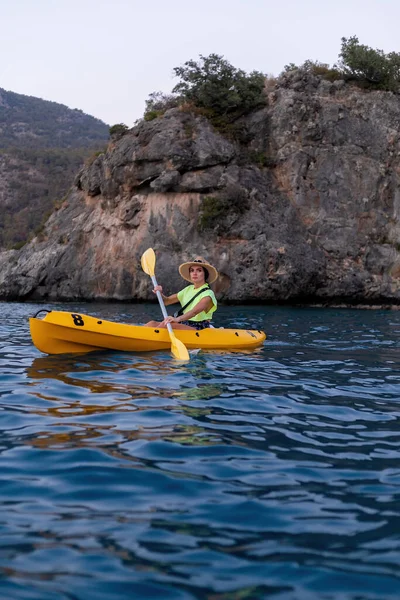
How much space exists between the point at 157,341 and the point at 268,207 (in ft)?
48.9

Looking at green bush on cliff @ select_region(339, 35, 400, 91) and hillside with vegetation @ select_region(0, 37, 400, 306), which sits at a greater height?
green bush on cliff @ select_region(339, 35, 400, 91)

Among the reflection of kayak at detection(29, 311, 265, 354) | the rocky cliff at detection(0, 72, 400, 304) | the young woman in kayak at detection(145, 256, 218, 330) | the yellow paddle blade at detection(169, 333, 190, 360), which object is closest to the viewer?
the yellow paddle blade at detection(169, 333, 190, 360)

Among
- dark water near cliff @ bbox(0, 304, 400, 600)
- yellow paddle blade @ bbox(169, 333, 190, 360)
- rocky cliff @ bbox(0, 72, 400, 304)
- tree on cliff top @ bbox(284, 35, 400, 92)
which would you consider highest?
tree on cliff top @ bbox(284, 35, 400, 92)

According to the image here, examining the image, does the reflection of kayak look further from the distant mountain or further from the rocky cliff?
the distant mountain

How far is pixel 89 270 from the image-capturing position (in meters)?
23.7

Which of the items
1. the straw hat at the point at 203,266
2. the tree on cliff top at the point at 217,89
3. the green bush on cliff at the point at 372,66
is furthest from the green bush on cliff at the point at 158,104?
the straw hat at the point at 203,266

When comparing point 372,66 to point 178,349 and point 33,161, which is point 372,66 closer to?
point 178,349

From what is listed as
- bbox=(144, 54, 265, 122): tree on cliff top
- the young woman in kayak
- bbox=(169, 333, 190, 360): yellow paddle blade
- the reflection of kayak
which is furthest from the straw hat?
bbox=(144, 54, 265, 122): tree on cliff top

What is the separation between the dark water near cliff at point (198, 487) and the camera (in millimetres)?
2369

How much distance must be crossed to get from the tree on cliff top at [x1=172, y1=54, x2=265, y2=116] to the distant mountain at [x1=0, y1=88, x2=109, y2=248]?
917cm

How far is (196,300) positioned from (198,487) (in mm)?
6012

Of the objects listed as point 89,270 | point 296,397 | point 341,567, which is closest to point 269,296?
point 89,270

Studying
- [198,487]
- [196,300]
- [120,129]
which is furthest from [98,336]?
[120,129]

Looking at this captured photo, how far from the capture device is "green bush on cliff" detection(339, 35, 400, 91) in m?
24.3
